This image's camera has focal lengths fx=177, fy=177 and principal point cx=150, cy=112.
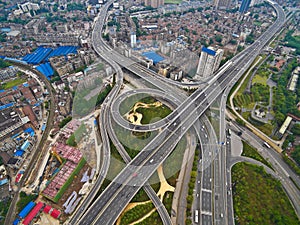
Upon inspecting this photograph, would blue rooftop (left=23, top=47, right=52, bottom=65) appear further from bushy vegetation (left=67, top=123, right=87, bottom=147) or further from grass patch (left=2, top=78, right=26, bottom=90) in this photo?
bushy vegetation (left=67, top=123, right=87, bottom=147)

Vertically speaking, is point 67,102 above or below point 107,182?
above

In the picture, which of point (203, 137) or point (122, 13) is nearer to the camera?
point (203, 137)

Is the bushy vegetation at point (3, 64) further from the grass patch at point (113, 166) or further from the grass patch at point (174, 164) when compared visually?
the grass patch at point (174, 164)

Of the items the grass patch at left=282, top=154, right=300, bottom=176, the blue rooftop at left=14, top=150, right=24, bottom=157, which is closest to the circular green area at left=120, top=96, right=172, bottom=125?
the blue rooftop at left=14, top=150, right=24, bottom=157

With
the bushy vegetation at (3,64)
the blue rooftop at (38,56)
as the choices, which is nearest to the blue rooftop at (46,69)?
the blue rooftop at (38,56)

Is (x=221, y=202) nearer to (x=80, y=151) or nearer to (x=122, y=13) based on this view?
(x=80, y=151)

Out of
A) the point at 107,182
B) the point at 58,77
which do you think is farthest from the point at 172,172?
the point at 58,77
